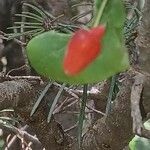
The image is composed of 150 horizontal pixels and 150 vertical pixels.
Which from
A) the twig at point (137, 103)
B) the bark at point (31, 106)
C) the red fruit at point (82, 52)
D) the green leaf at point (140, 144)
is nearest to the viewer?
the red fruit at point (82, 52)

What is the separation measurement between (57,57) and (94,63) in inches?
3.2

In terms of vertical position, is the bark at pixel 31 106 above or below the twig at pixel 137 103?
below

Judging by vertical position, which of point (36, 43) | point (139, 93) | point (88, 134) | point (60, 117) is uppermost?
point (36, 43)

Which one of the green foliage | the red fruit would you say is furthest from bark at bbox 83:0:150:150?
the red fruit

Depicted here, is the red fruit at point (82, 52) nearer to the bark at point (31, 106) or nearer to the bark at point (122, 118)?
the bark at point (122, 118)

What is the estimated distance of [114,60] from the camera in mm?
404

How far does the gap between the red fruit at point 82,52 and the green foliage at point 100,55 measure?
0.02 metres

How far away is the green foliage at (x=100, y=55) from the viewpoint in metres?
0.40

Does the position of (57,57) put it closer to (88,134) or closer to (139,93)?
(139,93)

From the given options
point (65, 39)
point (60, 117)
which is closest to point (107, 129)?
point (65, 39)

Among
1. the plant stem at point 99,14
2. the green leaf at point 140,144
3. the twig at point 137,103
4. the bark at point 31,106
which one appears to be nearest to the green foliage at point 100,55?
A: the plant stem at point 99,14

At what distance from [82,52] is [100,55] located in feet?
0.10

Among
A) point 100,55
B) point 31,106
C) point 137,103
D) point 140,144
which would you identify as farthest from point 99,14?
point 31,106

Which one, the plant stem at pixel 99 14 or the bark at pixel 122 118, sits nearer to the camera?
the plant stem at pixel 99 14
